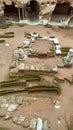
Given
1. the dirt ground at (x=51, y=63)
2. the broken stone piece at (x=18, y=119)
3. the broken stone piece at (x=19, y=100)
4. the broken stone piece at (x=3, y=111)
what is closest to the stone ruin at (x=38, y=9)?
the dirt ground at (x=51, y=63)

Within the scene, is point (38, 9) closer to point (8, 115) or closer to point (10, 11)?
point (10, 11)

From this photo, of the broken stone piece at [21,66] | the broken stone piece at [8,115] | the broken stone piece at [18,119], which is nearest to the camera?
the broken stone piece at [18,119]

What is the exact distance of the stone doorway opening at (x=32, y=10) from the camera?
71.8ft

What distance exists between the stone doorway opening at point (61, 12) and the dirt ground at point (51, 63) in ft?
4.75

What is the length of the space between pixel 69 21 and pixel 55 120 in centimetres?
1219

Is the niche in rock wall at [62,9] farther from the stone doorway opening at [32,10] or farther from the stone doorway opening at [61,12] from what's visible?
the stone doorway opening at [32,10]

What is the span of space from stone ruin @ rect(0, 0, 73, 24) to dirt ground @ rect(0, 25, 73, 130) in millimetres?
1282

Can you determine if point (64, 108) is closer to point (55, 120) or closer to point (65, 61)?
point (55, 120)

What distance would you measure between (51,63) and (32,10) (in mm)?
9079

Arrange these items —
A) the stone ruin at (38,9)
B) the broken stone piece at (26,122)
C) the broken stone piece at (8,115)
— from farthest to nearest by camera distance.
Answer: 1. the stone ruin at (38,9)
2. the broken stone piece at (8,115)
3. the broken stone piece at (26,122)

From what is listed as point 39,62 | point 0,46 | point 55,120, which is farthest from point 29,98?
point 0,46

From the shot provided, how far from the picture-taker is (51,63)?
16.5 m

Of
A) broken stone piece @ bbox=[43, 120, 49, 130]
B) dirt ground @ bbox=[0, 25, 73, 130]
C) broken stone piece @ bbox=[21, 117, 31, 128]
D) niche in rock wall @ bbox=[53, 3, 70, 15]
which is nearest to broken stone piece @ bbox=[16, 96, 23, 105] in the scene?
dirt ground @ bbox=[0, 25, 73, 130]

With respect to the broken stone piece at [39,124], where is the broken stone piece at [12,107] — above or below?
above
